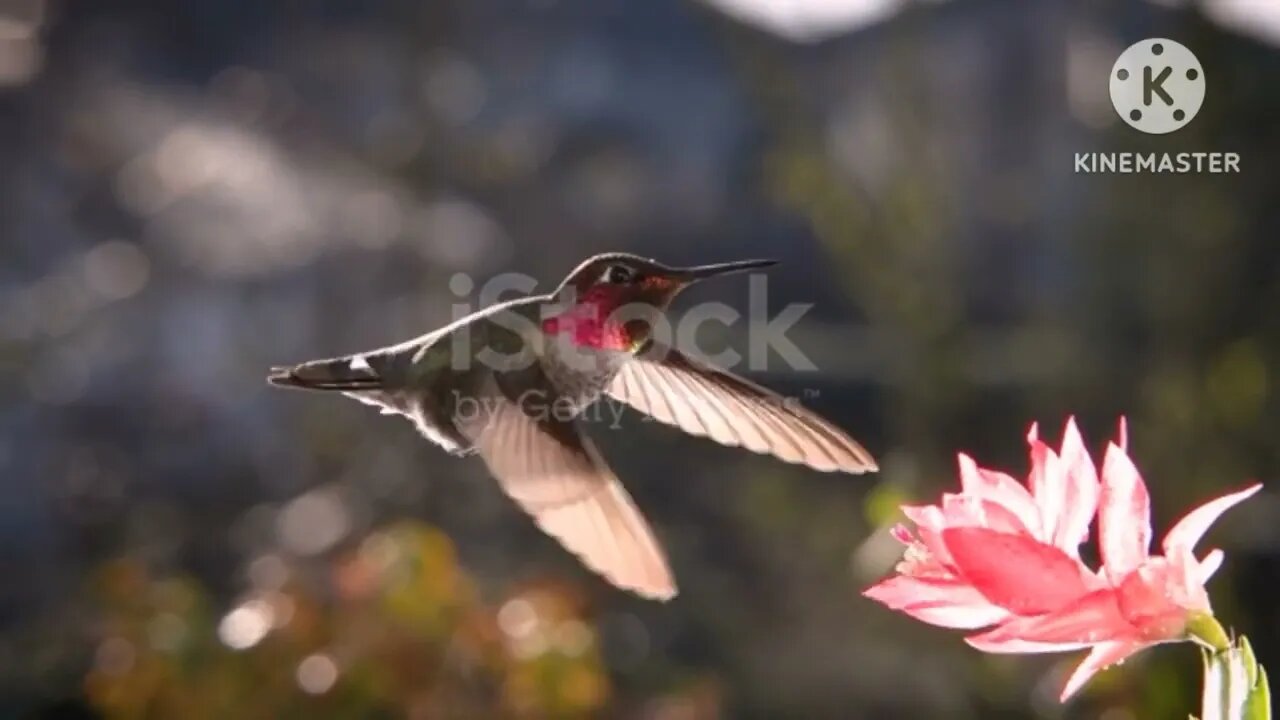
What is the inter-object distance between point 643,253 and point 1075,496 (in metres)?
1.15

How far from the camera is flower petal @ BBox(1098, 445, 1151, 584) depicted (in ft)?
1.58

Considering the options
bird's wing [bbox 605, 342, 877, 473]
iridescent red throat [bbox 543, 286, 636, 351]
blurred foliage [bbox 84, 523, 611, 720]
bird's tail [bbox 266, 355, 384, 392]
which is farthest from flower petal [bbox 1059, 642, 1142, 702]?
blurred foliage [bbox 84, 523, 611, 720]

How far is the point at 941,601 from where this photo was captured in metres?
0.47

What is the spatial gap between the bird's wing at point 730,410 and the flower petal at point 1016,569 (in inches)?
2.9

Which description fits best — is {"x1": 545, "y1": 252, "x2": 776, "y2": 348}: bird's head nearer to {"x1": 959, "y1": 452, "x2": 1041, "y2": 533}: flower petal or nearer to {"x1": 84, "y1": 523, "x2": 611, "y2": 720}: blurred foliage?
{"x1": 959, "y1": 452, "x2": 1041, "y2": 533}: flower petal

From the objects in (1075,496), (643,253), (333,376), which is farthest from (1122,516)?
(643,253)

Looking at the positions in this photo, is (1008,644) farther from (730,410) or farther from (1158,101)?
(1158,101)

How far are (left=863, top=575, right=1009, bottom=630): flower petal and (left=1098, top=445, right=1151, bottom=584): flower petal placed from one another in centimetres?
5

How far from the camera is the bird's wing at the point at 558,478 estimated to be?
547 millimetres

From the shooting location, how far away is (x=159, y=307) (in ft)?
5.43

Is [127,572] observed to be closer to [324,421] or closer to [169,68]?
[324,421]

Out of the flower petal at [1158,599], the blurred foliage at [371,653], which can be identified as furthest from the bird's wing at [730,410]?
the blurred foliage at [371,653]

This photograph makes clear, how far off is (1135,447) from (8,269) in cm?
138

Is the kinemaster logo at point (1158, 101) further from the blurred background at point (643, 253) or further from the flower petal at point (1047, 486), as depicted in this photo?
the flower petal at point (1047, 486)
